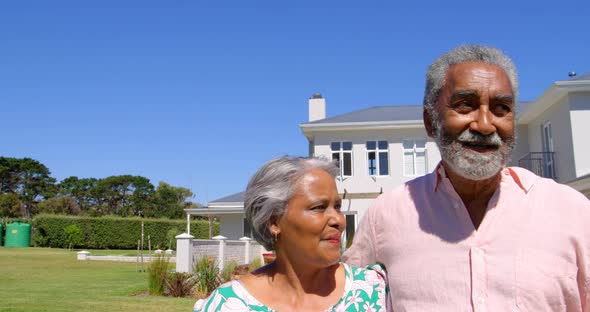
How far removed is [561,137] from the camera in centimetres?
2067

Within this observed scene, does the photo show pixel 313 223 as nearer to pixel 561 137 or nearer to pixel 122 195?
pixel 561 137

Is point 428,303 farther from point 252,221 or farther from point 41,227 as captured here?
point 41,227

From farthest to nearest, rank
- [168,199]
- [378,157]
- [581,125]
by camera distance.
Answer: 1. [168,199]
2. [378,157]
3. [581,125]

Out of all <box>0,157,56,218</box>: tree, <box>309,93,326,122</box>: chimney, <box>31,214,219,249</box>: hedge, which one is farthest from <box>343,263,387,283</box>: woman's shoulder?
<box>0,157,56,218</box>: tree

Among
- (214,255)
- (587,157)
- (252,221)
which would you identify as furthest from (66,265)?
(252,221)

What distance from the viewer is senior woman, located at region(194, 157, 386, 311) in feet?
7.85

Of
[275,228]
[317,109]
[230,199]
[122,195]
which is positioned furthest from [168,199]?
[275,228]

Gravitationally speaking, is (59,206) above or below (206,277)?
above

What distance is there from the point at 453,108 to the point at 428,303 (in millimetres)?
799

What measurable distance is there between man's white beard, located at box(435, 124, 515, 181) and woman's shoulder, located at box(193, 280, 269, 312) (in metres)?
1.02

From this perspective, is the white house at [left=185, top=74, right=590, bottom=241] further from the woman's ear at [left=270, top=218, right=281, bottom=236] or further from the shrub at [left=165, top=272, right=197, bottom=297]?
the woman's ear at [left=270, top=218, right=281, bottom=236]

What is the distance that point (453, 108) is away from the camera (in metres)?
2.29

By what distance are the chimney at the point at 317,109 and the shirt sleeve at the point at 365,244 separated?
29335 mm

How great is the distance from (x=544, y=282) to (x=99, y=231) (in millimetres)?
52137
